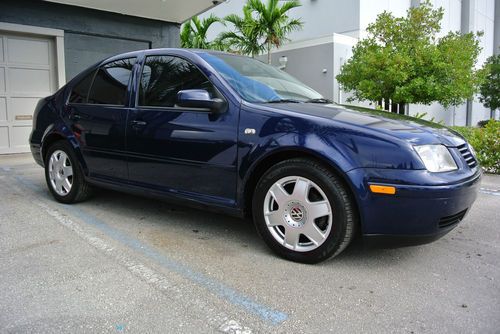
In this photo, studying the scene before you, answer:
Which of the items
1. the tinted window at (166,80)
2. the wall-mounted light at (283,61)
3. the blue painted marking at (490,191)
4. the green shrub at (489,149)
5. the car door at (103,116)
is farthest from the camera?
the wall-mounted light at (283,61)

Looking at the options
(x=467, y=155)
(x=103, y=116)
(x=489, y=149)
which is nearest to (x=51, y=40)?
(x=103, y=116)

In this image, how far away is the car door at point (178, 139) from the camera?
3.22m

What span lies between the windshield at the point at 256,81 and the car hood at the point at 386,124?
0.23 meters

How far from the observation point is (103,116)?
4.07 meters

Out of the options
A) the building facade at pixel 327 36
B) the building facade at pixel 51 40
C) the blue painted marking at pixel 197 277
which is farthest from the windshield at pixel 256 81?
the building facade at pixel 327 36

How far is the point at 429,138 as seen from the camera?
2785 mm

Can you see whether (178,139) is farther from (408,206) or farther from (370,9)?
(370,9)

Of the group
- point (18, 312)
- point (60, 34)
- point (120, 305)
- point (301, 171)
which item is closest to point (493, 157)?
point (301, 171)

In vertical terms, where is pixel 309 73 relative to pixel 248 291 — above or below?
above

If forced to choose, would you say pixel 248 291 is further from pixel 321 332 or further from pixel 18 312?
pixel 18 312

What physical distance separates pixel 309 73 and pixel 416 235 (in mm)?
15187

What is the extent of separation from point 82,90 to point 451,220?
366 centimetres

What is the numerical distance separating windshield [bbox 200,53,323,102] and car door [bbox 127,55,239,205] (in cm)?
17

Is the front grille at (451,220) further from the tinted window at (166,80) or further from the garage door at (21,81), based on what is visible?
the garage door at (21,81)
